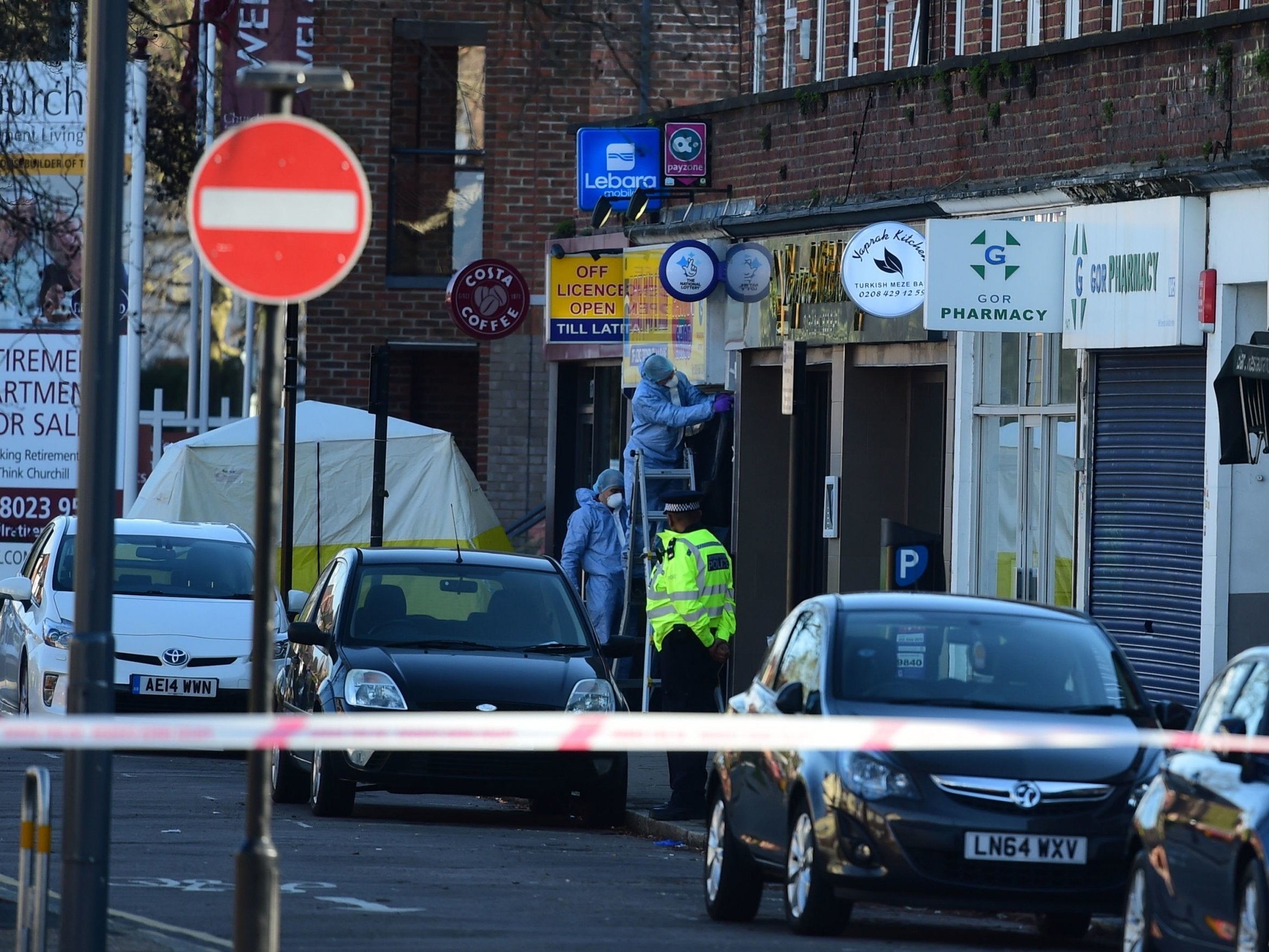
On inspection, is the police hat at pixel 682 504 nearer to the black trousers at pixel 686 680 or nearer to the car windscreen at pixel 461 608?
the black trousers at pixel 686 680

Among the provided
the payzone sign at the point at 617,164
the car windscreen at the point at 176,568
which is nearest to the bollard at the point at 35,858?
the car windscreen at the point at 176,568

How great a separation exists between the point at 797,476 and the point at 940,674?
12035mm

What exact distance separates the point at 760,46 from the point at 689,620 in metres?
10.9

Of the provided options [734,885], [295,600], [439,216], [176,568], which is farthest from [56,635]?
[439,216]

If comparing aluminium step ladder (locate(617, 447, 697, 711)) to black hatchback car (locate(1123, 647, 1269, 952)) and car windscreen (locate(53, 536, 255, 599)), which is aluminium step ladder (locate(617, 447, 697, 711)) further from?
black hatchback car (locate(1123, 647, 1269, 952))

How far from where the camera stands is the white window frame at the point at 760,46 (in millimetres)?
25359

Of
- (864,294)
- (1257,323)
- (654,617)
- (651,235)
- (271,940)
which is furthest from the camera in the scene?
(651,235)

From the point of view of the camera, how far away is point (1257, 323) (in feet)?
55.5

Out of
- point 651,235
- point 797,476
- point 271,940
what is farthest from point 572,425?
point 271,940

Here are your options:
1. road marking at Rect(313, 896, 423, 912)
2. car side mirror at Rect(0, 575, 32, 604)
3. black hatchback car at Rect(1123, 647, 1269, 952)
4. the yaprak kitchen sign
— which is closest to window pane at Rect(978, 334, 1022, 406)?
the yaprak kitchen sign

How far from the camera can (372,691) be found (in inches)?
606

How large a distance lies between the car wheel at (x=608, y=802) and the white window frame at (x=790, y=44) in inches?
394

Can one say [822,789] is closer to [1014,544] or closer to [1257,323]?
[1257,323]

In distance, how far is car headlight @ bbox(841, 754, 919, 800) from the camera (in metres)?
10.7
